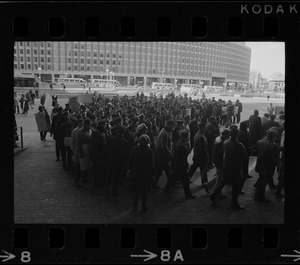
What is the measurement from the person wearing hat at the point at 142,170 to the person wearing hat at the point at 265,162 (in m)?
2.62

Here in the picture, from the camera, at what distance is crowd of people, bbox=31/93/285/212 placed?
7.20 metres

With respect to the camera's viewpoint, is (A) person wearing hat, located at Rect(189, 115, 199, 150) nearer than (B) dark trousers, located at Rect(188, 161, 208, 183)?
No

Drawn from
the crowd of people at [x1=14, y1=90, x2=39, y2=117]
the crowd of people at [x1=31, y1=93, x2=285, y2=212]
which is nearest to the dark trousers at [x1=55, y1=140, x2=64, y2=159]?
the crowd of people at [x1=31, y1=93, x2=285, y2=212]

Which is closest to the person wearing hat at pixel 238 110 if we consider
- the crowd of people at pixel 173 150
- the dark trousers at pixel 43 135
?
the crowd of people at pixel 173 150

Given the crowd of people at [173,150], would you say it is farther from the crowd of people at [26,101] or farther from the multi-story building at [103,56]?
the multi-story building at [103,56]

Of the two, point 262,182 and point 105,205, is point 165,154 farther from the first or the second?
point 262,182

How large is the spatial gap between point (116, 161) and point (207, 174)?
225cm

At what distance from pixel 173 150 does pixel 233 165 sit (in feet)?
4.84

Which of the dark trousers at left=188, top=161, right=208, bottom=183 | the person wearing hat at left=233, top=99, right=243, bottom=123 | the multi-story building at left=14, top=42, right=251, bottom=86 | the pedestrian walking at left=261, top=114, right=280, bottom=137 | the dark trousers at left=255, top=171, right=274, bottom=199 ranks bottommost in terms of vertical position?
the dark trousers at left=255, top=171, right=274, bottom=199

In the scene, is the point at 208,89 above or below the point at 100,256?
above

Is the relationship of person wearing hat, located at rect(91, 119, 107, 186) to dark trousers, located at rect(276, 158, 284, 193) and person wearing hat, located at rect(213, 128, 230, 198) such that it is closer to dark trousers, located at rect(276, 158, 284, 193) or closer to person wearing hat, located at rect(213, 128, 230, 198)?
person wearing hat, located at rect(213, 128, 230, 198)
